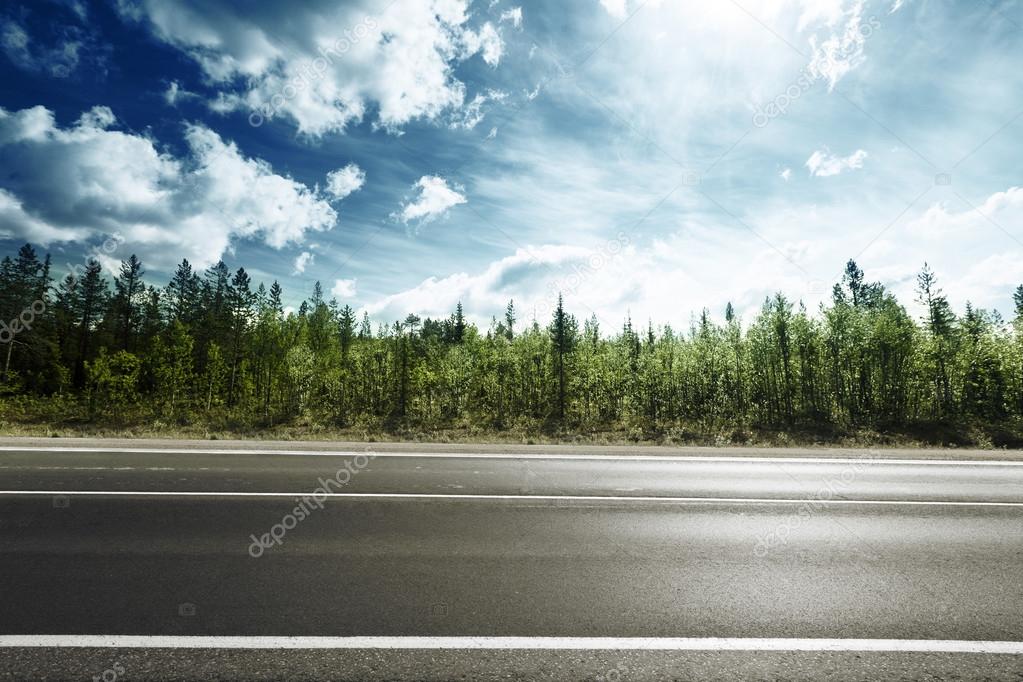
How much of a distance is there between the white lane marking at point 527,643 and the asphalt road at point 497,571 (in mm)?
71

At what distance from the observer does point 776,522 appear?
22.3 ft

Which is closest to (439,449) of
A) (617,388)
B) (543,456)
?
(543,456)

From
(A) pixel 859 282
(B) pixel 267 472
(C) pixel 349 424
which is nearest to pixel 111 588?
(B) pixel 267 472

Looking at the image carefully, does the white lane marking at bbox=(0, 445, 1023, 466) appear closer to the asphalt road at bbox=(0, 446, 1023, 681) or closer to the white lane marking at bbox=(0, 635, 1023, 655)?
the asphalt road at bbox=(0, 446, 1023, 681)

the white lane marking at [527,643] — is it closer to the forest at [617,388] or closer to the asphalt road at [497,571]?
the asphalt road at [497,571]

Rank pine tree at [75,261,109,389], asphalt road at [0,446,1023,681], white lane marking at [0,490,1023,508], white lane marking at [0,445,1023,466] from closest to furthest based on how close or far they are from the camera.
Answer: asphalt road at [0,446,1023,681] → white lane marking at [0,490,1023,508] → white lane marking at [0,445,1023,466] → pine tree at [75,261,109,389]

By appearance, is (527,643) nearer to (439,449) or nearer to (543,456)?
(543,456)

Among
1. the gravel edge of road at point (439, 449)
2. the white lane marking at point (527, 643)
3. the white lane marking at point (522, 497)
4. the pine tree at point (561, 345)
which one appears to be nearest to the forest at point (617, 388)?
the pine tree at point (561, 345)

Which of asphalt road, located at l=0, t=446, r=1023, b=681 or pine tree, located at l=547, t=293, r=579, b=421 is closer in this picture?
asphalt road, located at l=0, t=446, r=1023, b=681

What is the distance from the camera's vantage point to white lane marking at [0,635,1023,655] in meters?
3.60

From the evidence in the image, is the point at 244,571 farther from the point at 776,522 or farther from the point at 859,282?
the point at 859,282

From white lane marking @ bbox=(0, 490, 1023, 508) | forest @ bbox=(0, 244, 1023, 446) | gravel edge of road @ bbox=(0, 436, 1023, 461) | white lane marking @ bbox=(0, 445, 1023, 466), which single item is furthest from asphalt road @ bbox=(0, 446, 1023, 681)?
forest @ bbox=(0, 244, 1023, 446)

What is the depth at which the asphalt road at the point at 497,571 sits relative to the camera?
3.51 m

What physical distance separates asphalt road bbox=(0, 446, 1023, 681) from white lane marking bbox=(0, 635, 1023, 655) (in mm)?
71
